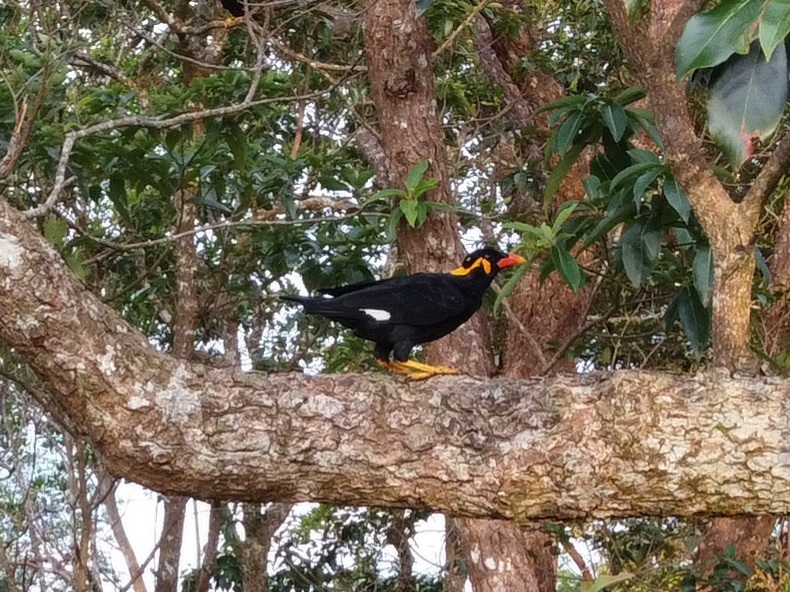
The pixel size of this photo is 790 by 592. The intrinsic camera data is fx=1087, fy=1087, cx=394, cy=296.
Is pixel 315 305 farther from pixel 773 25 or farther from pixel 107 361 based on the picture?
pixel 773 25

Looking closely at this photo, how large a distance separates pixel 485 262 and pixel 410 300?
1.35 ft

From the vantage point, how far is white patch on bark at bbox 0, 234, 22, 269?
1675 mm

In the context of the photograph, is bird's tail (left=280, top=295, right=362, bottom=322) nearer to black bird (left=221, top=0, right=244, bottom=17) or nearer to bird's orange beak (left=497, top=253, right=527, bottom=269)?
bird's orange beak (left=497, top=253, right=527, bottom=269)

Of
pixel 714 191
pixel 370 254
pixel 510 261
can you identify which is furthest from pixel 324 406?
pixel 370 254

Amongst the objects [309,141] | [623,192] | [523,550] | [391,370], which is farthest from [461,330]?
[309,141]

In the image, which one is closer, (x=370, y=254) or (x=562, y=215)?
(x=562, y=215)

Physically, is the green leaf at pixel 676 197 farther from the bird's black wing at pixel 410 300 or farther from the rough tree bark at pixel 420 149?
the rough tree bark at pixel 420 149

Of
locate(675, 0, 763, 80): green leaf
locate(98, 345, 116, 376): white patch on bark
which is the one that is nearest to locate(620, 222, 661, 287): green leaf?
locate(675, 0, 763, 80): green leaf

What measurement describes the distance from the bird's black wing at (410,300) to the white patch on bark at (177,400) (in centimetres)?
112

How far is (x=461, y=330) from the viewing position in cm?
347

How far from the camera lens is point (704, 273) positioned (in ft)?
8.16

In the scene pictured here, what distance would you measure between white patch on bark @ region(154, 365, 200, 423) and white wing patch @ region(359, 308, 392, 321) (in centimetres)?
113

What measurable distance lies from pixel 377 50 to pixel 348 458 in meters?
1.93

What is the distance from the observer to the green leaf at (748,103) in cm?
152
